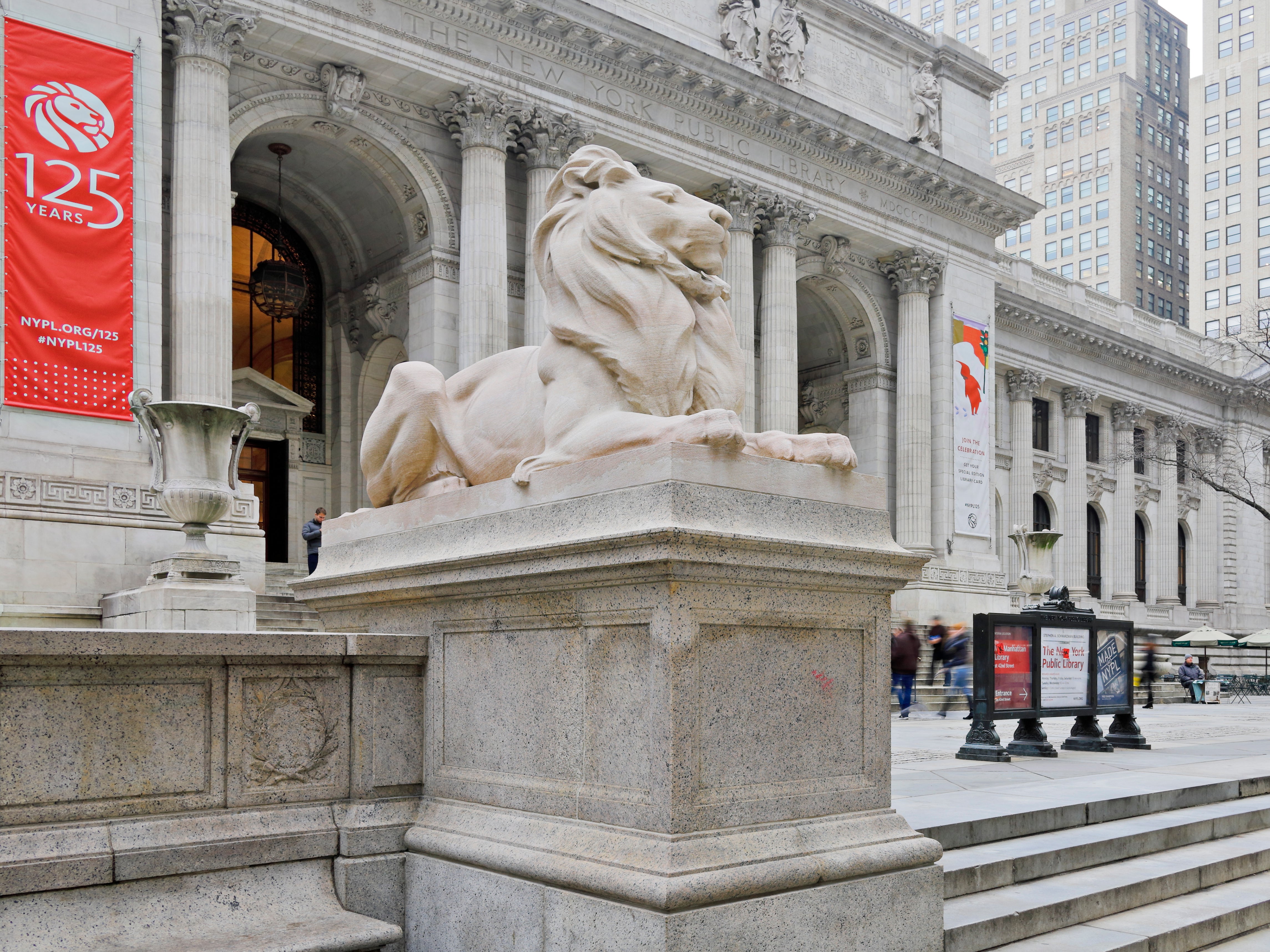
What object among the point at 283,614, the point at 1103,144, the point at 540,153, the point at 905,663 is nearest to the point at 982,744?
the point at 905,663

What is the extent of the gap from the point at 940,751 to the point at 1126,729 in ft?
7.57

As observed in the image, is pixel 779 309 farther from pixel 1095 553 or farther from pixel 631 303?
pixel 1095 553

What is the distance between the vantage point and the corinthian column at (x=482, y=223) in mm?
23422

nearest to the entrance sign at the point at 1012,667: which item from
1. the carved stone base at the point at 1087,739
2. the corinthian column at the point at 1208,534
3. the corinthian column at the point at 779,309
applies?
the carved stone base at the point at 1087,739

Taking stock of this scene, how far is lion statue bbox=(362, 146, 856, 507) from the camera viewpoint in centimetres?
462

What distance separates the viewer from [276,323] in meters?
27.2

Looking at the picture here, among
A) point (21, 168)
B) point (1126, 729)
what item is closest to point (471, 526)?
point (1126, 729)

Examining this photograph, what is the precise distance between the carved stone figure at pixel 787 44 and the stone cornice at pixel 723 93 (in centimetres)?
88

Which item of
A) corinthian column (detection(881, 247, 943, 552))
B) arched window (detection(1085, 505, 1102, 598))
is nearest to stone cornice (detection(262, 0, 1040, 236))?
corinthian column (detection(881, 247, 943, 552))

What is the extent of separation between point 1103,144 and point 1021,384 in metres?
58.0

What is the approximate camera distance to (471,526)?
498 cm

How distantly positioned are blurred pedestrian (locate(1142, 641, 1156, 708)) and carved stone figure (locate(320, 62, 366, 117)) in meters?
21.3

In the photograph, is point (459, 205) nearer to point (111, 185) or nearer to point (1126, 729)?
point (111, 185)

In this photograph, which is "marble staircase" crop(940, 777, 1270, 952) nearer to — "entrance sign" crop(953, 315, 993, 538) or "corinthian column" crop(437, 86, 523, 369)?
"corinthian column" crop(437, 86, 523, 369)
